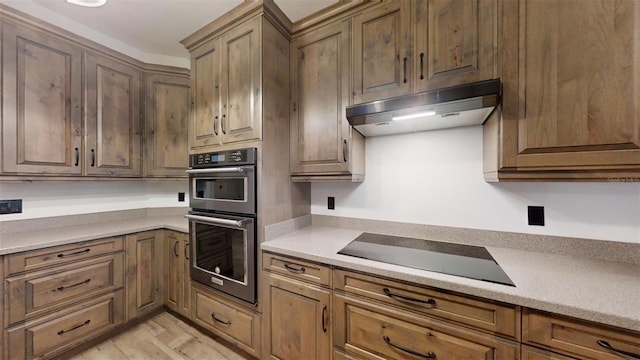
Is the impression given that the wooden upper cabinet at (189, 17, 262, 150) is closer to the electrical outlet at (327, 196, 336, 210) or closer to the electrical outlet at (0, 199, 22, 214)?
the electrical outlet at (327, 196, 336, 210)

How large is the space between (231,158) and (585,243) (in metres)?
2.16

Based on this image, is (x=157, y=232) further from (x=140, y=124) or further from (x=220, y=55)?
(x=220, y=55)

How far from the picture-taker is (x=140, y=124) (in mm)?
2406

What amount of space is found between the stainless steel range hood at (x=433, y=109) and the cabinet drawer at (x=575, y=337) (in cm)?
89

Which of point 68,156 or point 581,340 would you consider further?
point 68,156

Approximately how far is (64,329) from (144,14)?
2.54 metres

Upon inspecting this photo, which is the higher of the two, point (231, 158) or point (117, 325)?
point (231, 158)

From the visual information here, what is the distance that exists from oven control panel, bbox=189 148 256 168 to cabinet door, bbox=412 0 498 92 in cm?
114

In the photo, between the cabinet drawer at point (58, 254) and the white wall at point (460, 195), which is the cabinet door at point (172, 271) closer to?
the cabinet drawer at point (58, 254)

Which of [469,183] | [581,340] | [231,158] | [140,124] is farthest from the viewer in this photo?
[140,124]

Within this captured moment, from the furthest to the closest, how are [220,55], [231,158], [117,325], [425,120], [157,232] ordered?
[157,232], [117,325], [220,55], [231,158], [425,120]

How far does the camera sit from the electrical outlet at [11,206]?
Result: 6.01 feet

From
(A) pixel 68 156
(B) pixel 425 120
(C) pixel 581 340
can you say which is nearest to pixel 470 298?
(C) pixel 581 340

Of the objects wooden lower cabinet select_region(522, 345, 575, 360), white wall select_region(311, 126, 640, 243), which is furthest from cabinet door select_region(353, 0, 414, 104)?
wooden lower cabinet select_region(522, 345, 575, 360)
